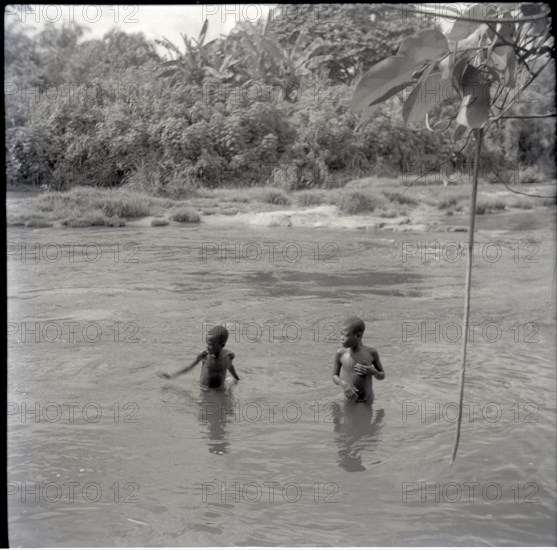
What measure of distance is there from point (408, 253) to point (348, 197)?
2447 millimetres

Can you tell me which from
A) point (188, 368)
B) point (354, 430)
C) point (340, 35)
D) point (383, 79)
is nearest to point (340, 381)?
point (354, 430)

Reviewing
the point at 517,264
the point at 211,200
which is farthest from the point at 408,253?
the point at 211,200

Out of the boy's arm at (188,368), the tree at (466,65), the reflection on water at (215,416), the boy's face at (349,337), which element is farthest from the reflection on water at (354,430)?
the tree at (466,65)

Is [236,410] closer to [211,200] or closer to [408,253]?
[408,253]

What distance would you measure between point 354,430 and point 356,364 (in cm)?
39

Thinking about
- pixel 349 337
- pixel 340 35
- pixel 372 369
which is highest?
pixel 340 35

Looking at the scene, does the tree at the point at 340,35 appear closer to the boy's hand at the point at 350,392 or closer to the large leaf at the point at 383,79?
the boy's hand at the point at 350,392

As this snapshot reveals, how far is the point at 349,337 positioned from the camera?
412cm

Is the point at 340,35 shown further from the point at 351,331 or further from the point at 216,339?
the point at 351,331

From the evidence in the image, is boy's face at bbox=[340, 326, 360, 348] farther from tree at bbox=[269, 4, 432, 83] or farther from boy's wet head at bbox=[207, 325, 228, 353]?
tree at bbox=[269, 4, 432, 83]

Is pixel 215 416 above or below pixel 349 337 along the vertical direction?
below

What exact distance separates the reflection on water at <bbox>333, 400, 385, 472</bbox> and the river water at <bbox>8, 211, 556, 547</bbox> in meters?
0.01

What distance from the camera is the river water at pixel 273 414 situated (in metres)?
2.99

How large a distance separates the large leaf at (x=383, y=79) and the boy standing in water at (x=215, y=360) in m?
3.18
